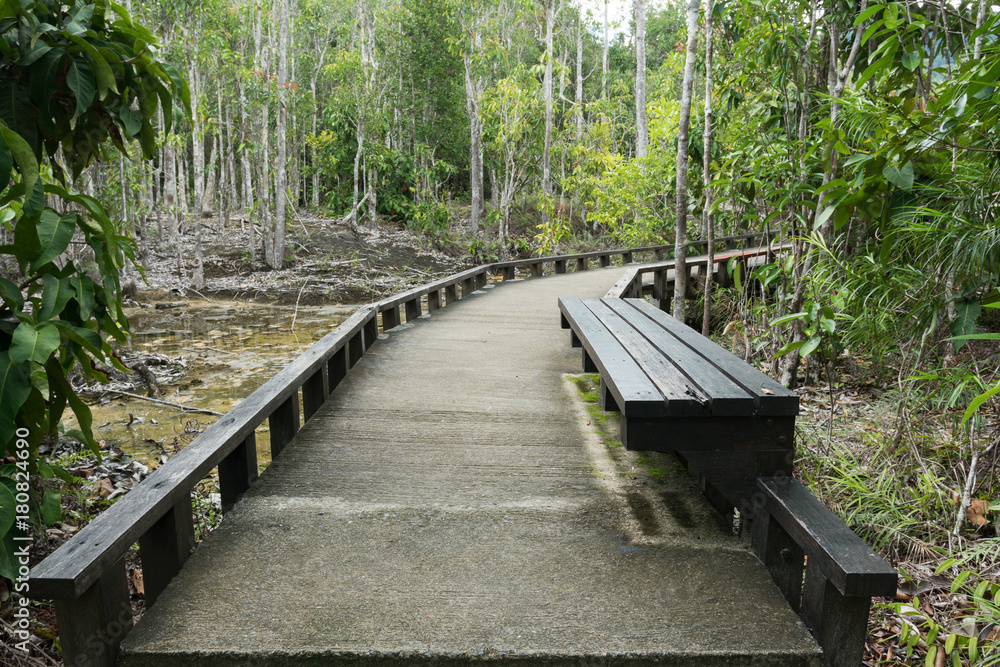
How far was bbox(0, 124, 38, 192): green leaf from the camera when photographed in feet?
5.81

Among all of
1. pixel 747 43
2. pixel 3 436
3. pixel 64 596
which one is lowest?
pixel 64 596

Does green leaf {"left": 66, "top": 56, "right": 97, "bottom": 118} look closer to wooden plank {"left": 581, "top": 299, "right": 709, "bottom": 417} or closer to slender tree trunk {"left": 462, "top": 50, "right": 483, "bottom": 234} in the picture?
wooden plank {"left": 581, "top": 299, "right": 709, "bottom": 417}

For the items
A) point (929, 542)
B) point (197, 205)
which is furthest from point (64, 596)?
point (197, 205)

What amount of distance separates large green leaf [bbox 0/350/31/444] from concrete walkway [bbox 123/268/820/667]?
775 millimetres

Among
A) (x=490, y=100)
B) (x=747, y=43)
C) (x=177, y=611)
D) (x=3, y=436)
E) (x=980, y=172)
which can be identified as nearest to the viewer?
(x=3, y=436)

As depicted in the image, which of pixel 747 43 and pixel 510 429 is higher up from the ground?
pixel 747 43

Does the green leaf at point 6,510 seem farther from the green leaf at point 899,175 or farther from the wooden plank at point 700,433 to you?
the green leaf at point 899,175

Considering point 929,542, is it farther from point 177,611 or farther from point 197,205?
point 197,205

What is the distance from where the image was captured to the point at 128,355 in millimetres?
8703

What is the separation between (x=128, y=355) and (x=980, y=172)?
879 centimetres

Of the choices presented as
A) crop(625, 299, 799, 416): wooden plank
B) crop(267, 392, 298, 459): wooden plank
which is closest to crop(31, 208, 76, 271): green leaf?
crop(267, 392, 298, 459): wooden plank

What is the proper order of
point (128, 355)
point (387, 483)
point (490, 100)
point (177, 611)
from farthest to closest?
point (490, 100) → point (128, 355) → point (387, 483) → point (177, 611)

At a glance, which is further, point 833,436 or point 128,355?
point 128,355

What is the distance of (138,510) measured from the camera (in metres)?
2.25
